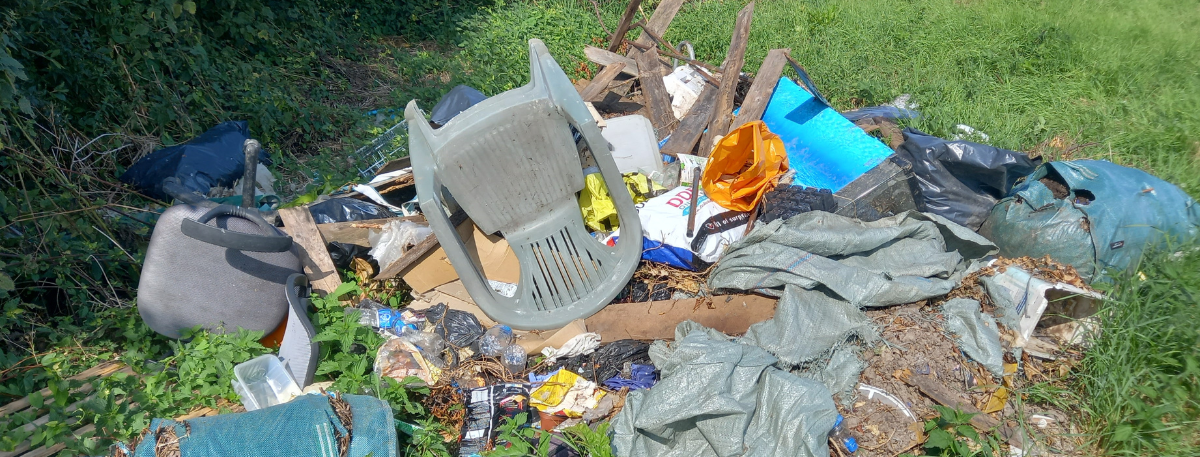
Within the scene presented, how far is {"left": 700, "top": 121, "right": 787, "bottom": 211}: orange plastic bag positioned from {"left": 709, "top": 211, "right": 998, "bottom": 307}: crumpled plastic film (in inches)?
10.9

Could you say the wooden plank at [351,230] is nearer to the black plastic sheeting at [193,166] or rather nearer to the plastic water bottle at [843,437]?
the black plastic sheeting at [193,166]

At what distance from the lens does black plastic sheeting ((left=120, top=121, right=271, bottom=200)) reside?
12.1 ft

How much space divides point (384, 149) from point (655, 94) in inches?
80.1

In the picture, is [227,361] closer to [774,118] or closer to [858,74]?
[774,118]

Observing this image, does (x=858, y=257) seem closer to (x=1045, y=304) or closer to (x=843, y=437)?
(x=1045, y=304)

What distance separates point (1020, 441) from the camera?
2414 millimetres

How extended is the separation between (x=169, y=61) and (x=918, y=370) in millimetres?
4977

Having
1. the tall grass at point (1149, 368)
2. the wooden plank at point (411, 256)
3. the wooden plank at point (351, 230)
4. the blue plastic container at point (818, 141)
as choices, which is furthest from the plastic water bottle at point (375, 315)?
the tall grass at point (1149, 368)

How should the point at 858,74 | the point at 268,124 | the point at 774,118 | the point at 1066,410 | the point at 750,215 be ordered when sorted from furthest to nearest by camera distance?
the point at 858,74
the point at 268,124
the point at 774,118
the point at 750,215
the point at 1066,410

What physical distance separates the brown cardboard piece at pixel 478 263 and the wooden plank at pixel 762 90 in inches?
69.3

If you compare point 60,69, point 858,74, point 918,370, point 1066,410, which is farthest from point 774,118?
point 60,69

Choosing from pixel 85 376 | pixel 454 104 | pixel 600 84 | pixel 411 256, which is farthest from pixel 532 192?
pixel 85 376

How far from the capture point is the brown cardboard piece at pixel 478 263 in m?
3.20

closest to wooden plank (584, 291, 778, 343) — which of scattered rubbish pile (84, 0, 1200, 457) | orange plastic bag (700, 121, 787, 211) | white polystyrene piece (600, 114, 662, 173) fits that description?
scattered rubbish pile (84, 0, 1200, 457)
